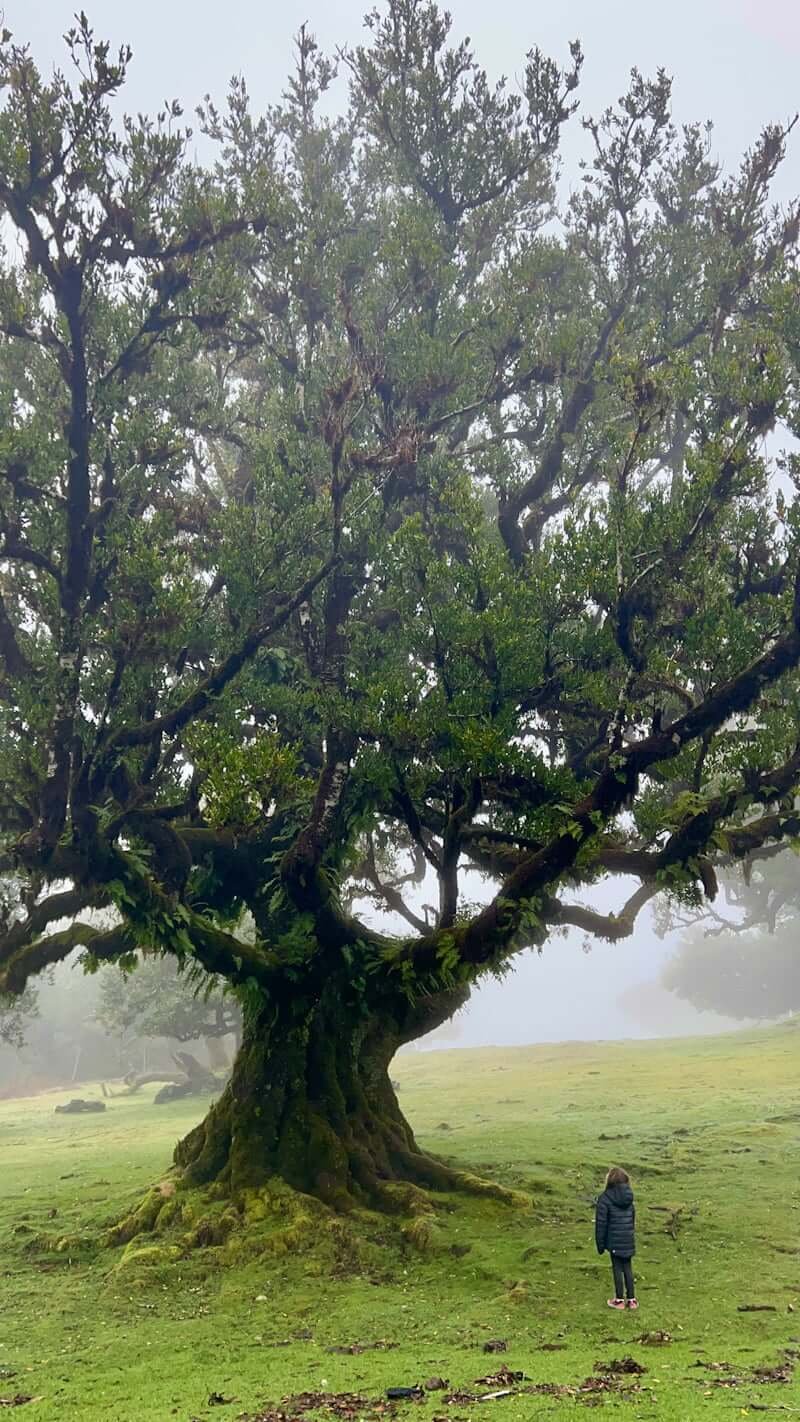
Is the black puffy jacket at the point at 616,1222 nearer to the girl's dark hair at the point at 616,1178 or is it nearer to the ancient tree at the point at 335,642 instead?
the girl's dark hair at the point at 616,1178

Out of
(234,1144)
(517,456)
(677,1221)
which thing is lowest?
(677,1221)

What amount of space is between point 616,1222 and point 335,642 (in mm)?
12115

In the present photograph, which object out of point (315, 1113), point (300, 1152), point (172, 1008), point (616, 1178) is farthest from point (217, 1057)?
point (616, 1178)

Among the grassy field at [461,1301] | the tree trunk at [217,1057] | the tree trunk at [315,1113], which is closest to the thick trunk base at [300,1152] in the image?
the tree trunk at [315,1113]

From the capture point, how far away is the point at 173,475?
2402cm

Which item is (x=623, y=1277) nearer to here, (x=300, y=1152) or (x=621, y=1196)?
(x=621, y=1196)

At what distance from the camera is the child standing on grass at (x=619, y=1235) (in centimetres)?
1402

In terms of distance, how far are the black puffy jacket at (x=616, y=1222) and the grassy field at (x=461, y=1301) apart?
0.84 m

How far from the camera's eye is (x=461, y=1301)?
1453 cm

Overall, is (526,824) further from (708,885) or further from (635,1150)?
(635,1150)

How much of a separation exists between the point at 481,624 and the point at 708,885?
23.5 ft

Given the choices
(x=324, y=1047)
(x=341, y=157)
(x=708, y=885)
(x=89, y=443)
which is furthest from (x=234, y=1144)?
(x=341, y=157)

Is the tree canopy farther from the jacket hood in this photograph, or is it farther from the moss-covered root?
the jacket hood

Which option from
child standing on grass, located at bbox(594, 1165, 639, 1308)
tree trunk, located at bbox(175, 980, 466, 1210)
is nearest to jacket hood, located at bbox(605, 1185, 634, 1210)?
child standing on grass, located at bbox(594, 1165, 639, 1308)
